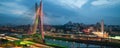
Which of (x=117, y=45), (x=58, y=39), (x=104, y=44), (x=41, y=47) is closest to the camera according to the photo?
(x=41, y=47)

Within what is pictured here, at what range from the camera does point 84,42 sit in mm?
107438

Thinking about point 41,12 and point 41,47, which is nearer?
point 41,47

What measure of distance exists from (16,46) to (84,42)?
55.7 metres

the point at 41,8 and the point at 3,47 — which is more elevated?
the point at 41,8

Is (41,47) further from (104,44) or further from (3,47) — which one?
(104,44)

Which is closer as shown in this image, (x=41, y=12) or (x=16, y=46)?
(x=16, y=46)

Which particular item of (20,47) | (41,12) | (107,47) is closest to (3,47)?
(20,47)

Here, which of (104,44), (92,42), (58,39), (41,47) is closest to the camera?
(41,47)

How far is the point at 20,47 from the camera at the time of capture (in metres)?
52.7

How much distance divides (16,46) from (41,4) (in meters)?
15.5

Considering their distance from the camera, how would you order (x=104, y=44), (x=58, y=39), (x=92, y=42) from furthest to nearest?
1. (x=58, y=39)
2. (x=92, y=42)
3. (x=104, y=44)

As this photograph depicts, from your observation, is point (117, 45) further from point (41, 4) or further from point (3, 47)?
point (3, 47)

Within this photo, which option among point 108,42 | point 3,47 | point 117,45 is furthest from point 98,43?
point 3,47

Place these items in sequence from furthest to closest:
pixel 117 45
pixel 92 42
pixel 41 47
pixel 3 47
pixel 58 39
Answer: pixel 58 39, pixel 92 42, pixel 117 45, pixel 41 47, pixel 3 47
